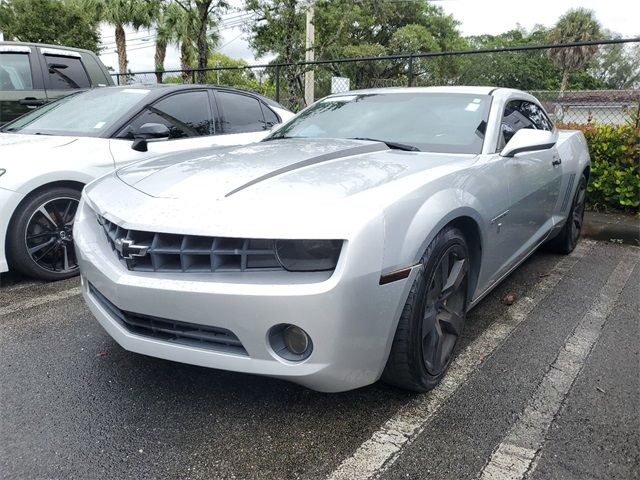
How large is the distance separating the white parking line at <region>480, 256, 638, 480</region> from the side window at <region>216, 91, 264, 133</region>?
11.4ft

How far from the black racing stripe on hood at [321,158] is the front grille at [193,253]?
25 cm

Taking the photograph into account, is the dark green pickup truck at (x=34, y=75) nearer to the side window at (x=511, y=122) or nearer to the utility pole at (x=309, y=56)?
the side window at (x=511, y=122)

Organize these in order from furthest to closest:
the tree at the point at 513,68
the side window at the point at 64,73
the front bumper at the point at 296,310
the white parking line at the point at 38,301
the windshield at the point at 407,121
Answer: the tree at the point at 513,68 < the side window at the point at 64,73 < the white parking line at the point at 38,301 < the windshield at the point at 407,121 < the front bumper at the point at 296,310

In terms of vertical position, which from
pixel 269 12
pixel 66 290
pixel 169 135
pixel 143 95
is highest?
pixel 269 12

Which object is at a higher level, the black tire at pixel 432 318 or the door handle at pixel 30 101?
the door handle at pixel 30 101

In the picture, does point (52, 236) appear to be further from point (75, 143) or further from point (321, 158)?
point (321, 158)

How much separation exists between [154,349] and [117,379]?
53cm

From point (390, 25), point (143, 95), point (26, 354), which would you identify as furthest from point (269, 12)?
point (390, 25)

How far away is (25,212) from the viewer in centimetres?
358

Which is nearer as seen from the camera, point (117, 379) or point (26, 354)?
point (117, 379)

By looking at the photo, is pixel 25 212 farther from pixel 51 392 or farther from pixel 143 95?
pixel 51 392

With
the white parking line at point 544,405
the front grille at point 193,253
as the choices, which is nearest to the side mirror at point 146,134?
the front grille at point 193,253

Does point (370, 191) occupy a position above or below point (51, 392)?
above

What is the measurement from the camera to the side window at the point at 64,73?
Answer: 5940mm
